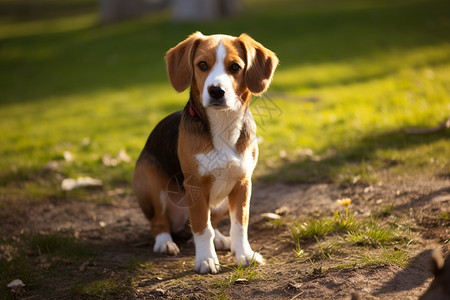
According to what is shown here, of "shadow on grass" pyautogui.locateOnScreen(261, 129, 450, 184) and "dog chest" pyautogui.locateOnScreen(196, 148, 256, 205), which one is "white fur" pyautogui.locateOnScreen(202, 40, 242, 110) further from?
"shadow on grass" pyautogui.locateOnScreen(261, 129, 450, 184)

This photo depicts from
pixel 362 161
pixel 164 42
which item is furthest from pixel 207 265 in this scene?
pixel 164 42

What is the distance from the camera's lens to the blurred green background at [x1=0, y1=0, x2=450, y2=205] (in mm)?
6035

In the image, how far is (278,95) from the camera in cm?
946

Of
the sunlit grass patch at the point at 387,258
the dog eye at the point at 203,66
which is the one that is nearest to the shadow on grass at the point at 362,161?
the sunlit grass patch at the point at 387,258

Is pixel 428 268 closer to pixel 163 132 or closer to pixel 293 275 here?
pixel 293 275

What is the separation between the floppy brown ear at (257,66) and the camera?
11.5ft

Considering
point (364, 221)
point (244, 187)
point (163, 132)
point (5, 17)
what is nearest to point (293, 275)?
point (244, 187)

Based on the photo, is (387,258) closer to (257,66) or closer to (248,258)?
(248,258)

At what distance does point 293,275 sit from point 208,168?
3.28ft

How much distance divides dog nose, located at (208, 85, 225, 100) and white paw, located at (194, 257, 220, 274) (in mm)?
1277

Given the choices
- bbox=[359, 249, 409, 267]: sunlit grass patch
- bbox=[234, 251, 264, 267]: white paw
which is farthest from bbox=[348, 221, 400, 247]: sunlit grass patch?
bbox=[234, 251, 264, 267]: white paw

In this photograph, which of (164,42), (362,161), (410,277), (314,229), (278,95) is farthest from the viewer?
(164,42)

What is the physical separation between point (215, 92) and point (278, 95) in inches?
252

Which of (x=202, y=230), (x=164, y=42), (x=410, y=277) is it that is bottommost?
(x=410, y=277)
